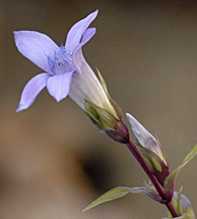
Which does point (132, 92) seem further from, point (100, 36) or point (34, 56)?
point (34, 56)

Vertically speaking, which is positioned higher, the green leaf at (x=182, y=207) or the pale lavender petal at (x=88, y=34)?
the pale lavender petal at (x=88, y=34)

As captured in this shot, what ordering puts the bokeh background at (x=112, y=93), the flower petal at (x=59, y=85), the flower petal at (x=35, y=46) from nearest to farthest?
the flower petal at (x=59, y=85)
the flower petal at (x=35, y=46)
the bokeh background at (x=112, y=93)

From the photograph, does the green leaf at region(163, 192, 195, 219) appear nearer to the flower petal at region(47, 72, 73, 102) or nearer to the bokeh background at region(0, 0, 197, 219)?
the flower petal at region(47, 72, 73, 102)

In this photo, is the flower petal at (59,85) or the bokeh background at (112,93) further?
the bokeh background at (112,93)

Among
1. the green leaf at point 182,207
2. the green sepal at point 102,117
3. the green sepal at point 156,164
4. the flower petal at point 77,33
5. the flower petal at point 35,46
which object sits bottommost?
the green leaf at point 182,207

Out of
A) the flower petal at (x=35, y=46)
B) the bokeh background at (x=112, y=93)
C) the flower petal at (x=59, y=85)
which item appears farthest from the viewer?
the bokeh background at (x=112, y=93)

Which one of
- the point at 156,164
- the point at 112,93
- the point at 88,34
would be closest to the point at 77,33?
the point at 88,34

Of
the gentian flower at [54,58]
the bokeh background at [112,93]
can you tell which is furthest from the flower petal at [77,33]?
the bokeh background at [112,93]

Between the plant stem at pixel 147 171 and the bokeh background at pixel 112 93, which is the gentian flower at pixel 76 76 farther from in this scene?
the bokeh background at pixel 112 93
